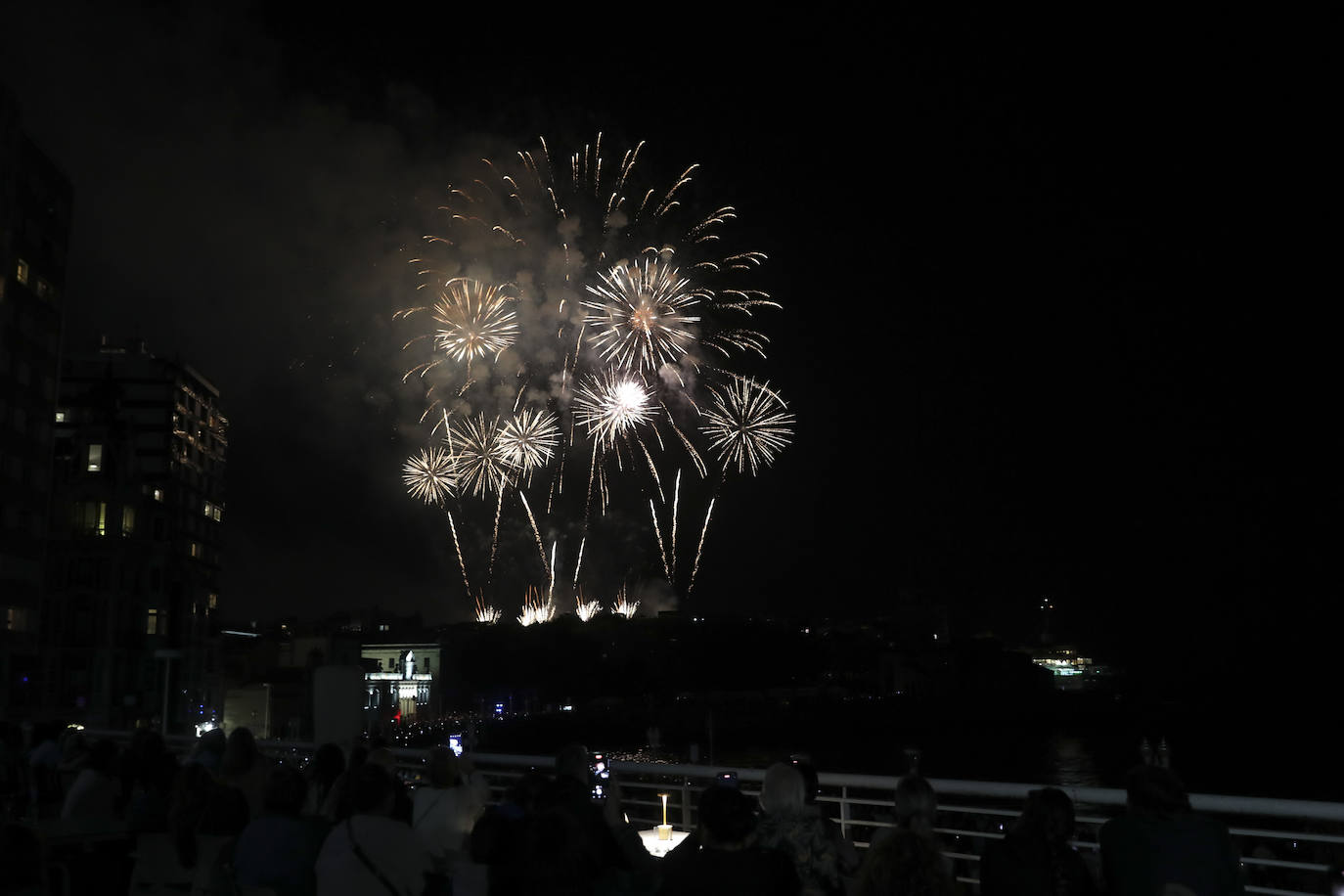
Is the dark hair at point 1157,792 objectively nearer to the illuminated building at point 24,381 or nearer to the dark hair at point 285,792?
the dark hair at point 285,792

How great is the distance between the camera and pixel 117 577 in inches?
2270

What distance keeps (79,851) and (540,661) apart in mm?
110695

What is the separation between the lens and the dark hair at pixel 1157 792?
15.6ft

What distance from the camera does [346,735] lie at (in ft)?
37.8

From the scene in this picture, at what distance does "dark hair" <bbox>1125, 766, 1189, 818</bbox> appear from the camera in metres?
4.75

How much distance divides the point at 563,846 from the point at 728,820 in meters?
0.69

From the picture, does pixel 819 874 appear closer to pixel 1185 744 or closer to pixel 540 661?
pixel 540 661

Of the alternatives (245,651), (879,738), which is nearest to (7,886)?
(245,651)

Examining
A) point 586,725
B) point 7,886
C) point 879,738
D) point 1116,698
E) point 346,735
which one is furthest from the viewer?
point 1116,698

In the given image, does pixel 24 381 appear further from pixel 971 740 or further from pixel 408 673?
pixel 971 740

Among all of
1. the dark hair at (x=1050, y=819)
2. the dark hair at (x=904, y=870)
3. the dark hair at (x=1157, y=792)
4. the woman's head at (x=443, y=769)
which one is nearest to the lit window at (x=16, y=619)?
the woman's head at (x=443, y=769)

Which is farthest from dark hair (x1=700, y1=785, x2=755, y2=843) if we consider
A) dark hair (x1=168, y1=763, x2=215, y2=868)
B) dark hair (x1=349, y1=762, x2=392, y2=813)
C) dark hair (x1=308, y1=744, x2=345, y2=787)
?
dark hair (x1=308, y1=744, x2=345, y2=787)

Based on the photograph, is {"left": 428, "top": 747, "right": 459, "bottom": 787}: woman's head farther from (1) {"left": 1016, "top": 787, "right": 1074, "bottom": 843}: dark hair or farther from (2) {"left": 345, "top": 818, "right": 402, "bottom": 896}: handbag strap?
(1) {"left": 1016, "top": 787, "right": 1074, "bottom": 843}: dark hair

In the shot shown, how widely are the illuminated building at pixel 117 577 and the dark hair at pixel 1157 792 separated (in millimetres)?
48116
